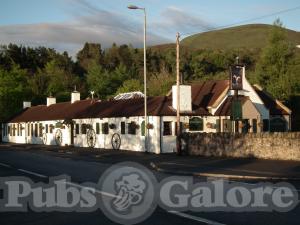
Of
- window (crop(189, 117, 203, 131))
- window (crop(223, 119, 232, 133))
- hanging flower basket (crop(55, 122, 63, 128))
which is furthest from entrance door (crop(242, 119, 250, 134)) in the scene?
hanging flower basket (crop(55, 122, 63, 128))

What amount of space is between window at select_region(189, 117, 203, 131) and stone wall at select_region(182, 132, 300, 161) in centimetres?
497

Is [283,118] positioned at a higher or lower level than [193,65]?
lower

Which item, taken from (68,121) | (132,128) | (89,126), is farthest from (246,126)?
(68,121)

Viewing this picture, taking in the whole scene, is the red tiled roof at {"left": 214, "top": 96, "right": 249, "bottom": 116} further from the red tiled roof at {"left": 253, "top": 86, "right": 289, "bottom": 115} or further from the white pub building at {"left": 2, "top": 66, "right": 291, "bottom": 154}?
the red tiled roof at {"left": 253, "top": 86, "right": 289, "bottom": 115}

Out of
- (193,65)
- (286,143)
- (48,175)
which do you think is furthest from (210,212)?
(193,65)

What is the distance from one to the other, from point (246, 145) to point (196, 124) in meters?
11.0

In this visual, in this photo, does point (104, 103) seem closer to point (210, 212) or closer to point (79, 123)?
point (79, 123)

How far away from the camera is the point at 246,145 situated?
102 feet

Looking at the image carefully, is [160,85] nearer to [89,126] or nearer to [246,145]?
[89,126]

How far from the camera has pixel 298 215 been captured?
10914mm

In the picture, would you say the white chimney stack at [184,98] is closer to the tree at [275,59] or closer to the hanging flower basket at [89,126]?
the hanging flower basket at [89,126]

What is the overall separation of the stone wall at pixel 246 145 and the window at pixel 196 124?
497 centimetres

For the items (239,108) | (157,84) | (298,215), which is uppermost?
(157,84)

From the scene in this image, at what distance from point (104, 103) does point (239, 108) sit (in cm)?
1939
